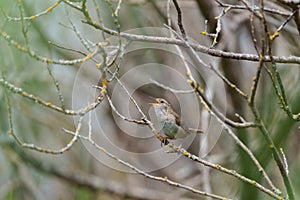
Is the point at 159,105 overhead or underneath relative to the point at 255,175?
overhead

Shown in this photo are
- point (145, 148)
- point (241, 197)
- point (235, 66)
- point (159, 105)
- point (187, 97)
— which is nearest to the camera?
point (241, 197)

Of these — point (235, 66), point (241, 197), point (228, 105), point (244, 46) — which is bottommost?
point (241, 197)

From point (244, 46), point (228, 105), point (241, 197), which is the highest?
point (244, 46)

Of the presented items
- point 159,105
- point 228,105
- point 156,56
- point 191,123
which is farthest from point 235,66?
point 159,105

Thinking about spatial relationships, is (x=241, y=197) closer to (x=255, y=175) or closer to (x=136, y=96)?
(x=255, y=175)

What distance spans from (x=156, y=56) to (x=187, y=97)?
55 cm

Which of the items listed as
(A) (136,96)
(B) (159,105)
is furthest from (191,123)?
(B) (159,105)

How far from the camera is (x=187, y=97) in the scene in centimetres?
526

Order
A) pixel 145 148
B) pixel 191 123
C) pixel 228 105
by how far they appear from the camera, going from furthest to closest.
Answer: pixel 145 148 → pixel 191 123 → pixel 228 105

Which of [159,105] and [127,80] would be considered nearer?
[159,105]

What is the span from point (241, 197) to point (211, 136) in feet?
10.4

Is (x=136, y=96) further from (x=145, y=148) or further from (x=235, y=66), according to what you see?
(x=235, y=66)

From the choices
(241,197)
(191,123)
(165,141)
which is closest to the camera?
(241,197)

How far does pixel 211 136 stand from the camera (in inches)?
196
